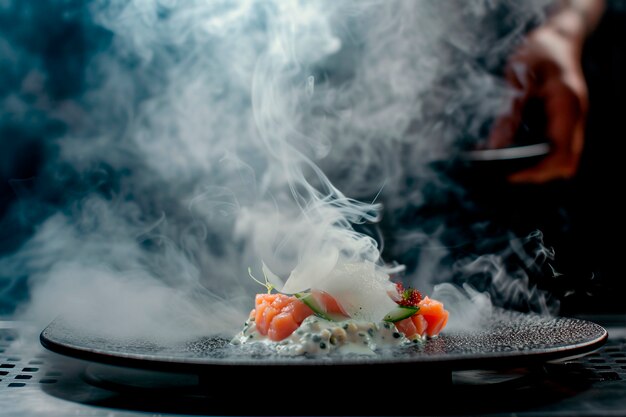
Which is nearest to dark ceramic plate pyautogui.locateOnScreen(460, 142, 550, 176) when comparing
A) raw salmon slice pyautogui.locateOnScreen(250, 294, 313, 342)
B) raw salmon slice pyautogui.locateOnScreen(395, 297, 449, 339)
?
raw salmon slice pyautogui.locateOnScreen(395, 297, 449, 339)

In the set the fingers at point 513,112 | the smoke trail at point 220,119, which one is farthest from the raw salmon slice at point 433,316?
the fingers at point 513,112

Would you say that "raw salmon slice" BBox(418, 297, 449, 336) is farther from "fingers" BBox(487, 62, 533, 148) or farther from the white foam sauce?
"fingers" BBox(487, 62, 533, 148)

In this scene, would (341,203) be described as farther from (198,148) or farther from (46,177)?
(46,177)

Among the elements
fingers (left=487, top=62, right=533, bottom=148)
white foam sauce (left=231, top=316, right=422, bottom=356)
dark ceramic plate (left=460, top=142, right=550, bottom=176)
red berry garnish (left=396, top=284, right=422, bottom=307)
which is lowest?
white foam sauce (left=231, top=316, right=422, bottom=356)

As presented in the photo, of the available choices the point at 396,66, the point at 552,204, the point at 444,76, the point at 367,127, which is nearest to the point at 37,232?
the point at 367,127

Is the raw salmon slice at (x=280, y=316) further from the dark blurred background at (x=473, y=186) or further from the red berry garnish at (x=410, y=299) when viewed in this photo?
the dark blurred background at (x=473, y=186)
